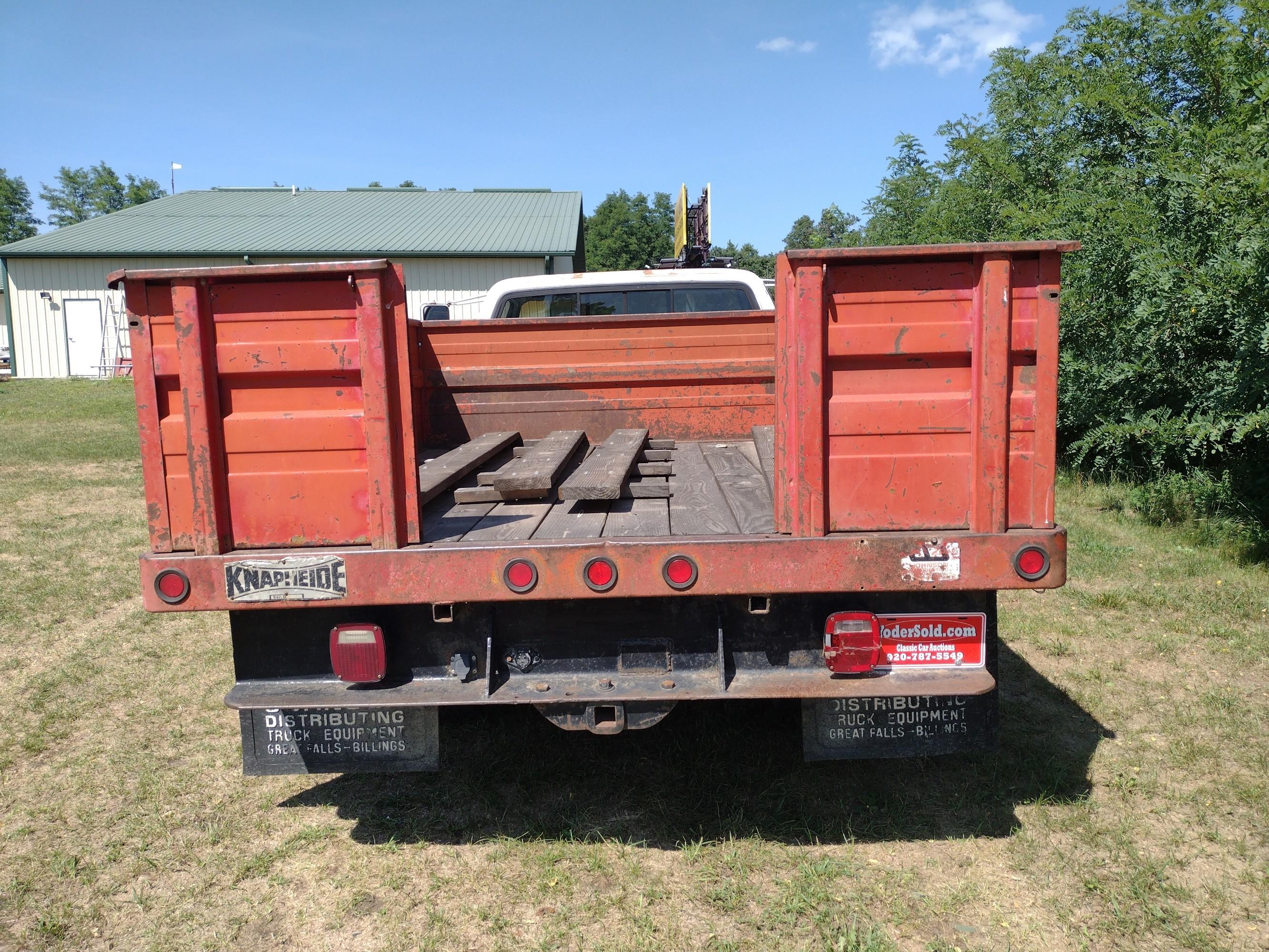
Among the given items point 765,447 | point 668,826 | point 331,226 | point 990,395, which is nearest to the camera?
point 990,395

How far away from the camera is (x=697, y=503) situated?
3123 mm

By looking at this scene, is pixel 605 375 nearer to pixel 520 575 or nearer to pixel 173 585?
pixel 520 575

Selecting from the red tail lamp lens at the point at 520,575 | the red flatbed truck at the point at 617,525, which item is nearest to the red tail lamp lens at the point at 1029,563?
the red flatbed truck at the point at 617,525

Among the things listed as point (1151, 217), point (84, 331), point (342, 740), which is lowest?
point (342, 740)

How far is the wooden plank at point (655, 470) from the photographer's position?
365 centimetres

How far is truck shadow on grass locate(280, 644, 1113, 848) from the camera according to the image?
3.23 metres

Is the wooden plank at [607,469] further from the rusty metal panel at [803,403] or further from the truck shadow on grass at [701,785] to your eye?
the truck shadow on grass at [701,785]

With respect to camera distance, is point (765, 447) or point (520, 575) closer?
point (520, 575)

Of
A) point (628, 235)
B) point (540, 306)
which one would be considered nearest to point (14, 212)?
point (628, 235)

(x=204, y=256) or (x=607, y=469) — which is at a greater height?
(x=204, y=256)

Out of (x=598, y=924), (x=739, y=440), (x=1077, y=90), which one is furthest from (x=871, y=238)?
(x=598, y=924)

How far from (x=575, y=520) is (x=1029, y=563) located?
1.37m

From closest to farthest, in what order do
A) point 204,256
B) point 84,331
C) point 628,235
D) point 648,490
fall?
point 648,490
point 204,256
point 84,331
point 628,235

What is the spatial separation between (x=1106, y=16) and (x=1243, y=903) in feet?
28.7
